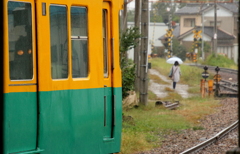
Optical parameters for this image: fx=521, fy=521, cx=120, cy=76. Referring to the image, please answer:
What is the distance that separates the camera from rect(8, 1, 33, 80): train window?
6203 millimetres

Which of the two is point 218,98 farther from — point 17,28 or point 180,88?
point 17,28

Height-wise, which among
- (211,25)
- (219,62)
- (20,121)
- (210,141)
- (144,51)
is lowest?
(210,141)

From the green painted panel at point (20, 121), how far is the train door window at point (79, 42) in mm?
887

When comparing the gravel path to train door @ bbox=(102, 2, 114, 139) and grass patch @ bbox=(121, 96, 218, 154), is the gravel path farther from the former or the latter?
train door @ bbox=(102, 2, 114, 139)

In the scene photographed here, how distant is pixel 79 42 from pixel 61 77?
1.93ft

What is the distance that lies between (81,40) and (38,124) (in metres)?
1.37

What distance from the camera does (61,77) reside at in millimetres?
6816

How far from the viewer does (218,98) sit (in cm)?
2169

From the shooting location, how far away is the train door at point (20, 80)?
6117 millimetres

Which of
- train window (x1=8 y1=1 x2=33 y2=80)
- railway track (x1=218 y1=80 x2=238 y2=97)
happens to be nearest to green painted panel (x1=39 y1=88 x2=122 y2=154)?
train window (x1=8 y1=1 x2=33 y2=80)

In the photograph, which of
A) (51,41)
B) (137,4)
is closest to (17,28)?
(51,41)

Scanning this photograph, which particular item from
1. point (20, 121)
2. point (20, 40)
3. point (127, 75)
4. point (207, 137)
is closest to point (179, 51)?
point (127, 75)

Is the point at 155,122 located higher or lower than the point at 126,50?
lower

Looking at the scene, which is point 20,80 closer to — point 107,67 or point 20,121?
point 20,121
